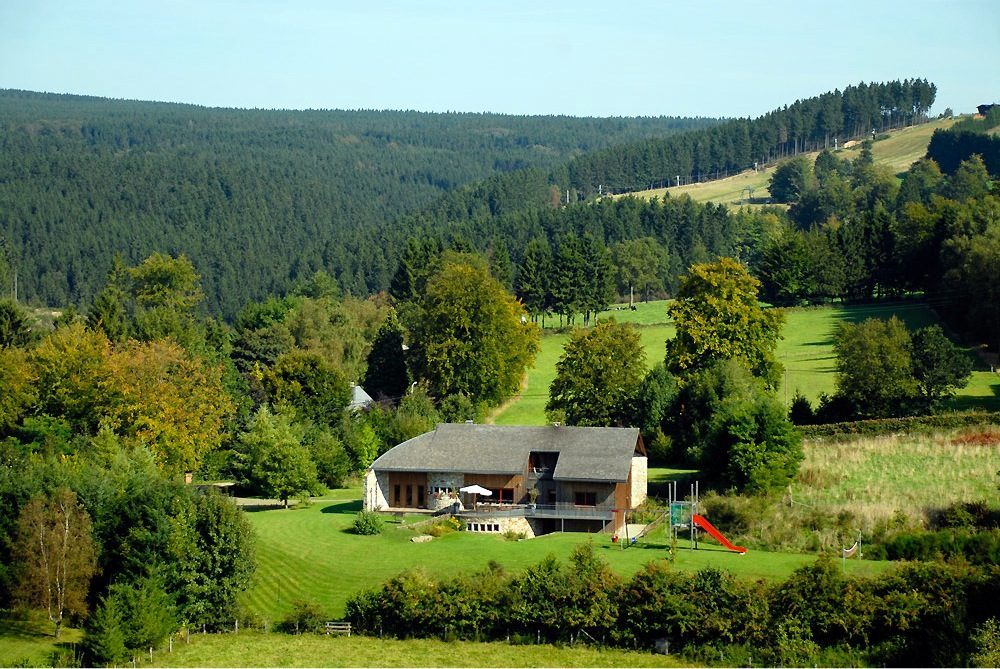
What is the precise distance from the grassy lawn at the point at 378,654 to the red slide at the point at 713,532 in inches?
351

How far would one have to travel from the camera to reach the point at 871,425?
6638 cm

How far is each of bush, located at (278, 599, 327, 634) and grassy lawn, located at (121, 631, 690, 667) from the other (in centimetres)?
47

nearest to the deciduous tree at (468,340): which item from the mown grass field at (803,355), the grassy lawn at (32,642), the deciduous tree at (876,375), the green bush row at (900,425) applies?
the mown grass field at (803,355)

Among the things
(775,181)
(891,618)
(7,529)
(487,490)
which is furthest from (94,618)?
(775,181)

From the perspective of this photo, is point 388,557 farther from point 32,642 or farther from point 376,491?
point 32,642

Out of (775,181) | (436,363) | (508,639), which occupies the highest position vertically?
(775,181)

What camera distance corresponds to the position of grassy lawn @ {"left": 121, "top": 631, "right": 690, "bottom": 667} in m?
41.8

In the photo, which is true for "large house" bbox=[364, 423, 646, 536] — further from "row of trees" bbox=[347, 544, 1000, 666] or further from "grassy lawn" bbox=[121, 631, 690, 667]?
"grassy lawn" bbox=[121, 631, 690, 667]

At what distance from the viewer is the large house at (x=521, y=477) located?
58.4 metres

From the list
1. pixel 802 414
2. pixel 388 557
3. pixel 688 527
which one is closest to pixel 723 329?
pixel 802 414

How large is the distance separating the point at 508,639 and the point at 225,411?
110 feet

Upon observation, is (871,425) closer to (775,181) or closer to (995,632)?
(995,632)

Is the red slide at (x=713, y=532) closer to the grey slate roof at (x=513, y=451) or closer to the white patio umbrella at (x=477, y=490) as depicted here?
the grey slate roof at (x=513, y=451)

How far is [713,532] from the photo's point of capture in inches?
2020
